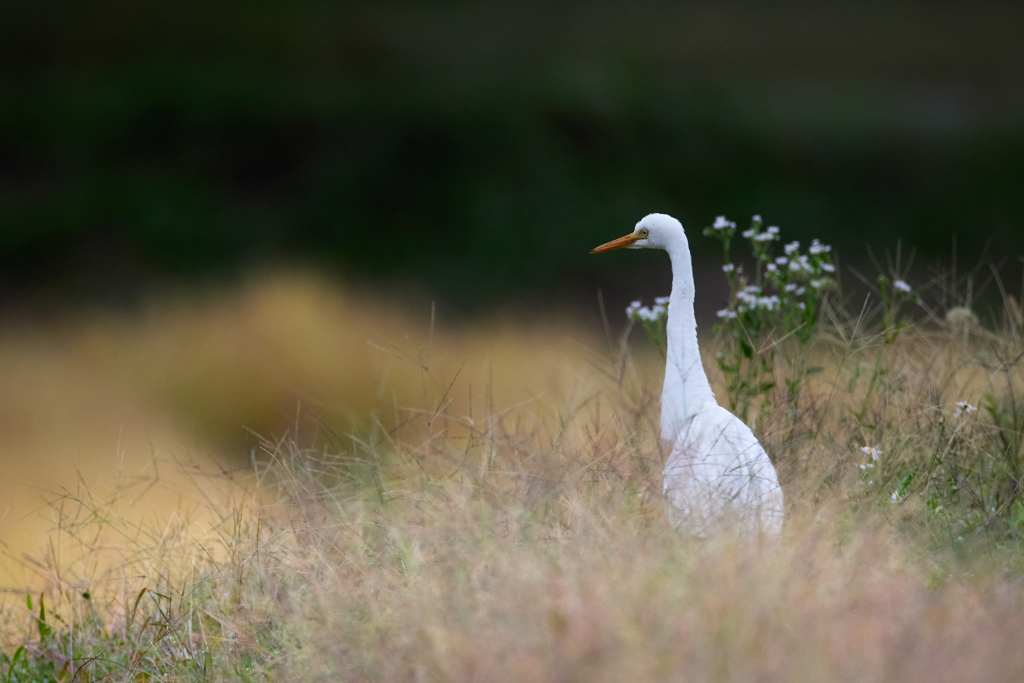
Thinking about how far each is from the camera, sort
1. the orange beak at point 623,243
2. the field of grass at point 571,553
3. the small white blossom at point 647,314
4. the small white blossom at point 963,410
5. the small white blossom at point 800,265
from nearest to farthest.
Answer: the field of grass at point 571,553 < the orange beak at point 623,243 < the small white blossom at point 963,410 < the small white blossom at point 800,265 < the small white blossom at point 647,314

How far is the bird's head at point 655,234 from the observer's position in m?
2.92

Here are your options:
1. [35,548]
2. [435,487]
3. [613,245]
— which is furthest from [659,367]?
[35,548]

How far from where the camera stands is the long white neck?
291 cm

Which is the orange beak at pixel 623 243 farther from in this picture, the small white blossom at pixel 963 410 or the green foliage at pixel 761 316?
the small white blossom at pixel 963 410

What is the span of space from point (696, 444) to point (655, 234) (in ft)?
2.43

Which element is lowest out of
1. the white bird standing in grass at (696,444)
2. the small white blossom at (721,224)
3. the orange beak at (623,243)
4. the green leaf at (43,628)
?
the green leaf at (43,628)

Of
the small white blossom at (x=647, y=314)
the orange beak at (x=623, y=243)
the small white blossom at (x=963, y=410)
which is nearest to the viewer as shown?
the orange beak at (x=623, y=243)

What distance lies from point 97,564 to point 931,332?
11.2 feet

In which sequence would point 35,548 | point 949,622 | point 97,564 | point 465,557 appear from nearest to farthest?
point 949,622 < point 465,557 < point 97,564 < point 35,548

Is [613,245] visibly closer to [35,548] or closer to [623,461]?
[623,461]

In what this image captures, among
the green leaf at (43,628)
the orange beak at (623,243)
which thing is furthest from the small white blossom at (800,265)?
the green leaf at (43,628)

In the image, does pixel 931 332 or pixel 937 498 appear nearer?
pixel 937 498

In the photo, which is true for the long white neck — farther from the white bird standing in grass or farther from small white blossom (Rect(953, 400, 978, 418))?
small white blossom (Rect(953, 400, 978, 418))

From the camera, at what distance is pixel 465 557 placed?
2.12 meters
